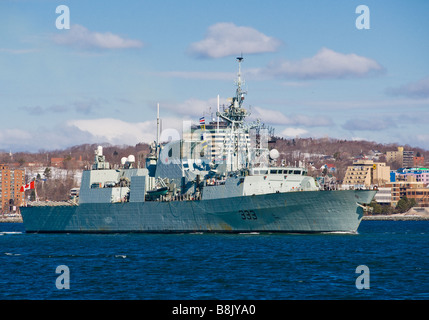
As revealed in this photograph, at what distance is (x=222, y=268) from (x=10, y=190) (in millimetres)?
142223

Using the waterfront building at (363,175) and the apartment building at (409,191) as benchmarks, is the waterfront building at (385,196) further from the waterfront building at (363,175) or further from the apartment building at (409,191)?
the waterfront building at (363,175)

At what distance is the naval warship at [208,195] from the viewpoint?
162 feet

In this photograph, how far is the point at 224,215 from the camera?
5344 centimetres

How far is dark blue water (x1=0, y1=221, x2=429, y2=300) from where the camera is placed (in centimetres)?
2759

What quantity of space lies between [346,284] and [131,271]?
10.4 metres

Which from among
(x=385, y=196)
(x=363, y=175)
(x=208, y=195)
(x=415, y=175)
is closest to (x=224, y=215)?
(x=208, y=195)

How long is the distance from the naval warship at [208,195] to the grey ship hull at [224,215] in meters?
0.07

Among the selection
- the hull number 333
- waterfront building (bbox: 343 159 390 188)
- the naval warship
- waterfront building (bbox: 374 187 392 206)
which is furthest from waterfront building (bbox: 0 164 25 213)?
the hull number 333

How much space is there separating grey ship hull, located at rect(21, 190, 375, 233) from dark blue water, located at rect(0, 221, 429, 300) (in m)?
1.23

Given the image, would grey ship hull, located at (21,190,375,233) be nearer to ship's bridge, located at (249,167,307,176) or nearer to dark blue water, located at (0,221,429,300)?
dark blue water, located at (0,221,429,300)

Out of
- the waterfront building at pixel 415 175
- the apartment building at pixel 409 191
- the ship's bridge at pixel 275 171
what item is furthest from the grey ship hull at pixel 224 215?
the waterfront building at pixel 415 175

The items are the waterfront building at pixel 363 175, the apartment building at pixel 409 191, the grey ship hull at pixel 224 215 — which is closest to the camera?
the grey ship hull at pixel 224 215
